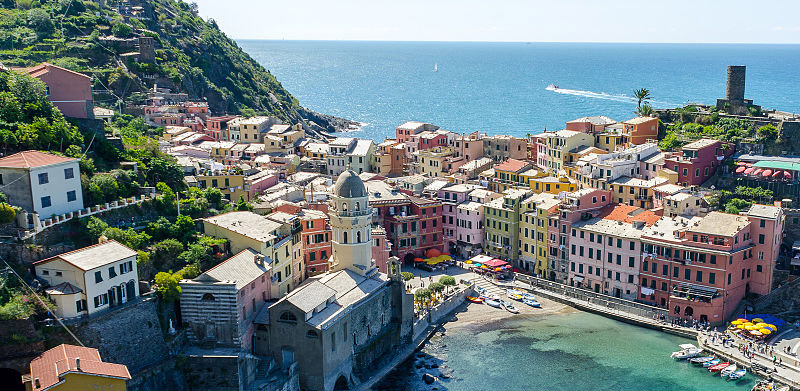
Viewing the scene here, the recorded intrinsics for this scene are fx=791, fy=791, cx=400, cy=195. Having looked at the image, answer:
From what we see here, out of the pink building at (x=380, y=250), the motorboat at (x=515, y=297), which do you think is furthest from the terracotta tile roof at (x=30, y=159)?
the motorboat at (x=515, y=297)

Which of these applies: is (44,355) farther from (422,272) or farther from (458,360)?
(422,272)

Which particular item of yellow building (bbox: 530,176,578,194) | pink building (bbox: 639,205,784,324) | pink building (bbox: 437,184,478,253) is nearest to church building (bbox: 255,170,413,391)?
pink building (bbox: 437,184,478,253)

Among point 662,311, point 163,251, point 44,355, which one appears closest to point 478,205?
point 662,311

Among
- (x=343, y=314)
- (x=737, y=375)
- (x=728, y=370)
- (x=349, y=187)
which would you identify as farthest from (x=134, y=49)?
(x=737, y=375)

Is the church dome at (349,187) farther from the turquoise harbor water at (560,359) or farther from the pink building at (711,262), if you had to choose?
the pink building at (711,262)

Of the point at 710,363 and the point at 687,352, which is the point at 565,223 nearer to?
the point at 687,352
